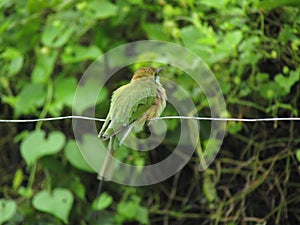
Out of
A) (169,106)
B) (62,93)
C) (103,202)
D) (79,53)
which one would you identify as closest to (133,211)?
(103,202)

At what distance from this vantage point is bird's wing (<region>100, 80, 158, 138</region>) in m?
1.27

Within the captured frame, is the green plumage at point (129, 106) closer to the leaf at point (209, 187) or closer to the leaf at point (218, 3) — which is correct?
the leaf at point (218, 3)

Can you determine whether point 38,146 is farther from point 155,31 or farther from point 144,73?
point 144,73

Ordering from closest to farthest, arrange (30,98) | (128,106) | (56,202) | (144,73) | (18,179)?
(128,106)
(144,73)
(56,202)
(30,98)
(18,179)

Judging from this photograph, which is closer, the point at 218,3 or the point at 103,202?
the point at 218,3

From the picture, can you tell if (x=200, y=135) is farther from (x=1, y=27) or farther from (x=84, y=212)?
(x=1, y=27)

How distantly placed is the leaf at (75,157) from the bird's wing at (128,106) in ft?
3.78

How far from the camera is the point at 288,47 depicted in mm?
2129

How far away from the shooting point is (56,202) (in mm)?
2389

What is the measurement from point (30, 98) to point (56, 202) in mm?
430

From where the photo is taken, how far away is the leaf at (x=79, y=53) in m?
2.43

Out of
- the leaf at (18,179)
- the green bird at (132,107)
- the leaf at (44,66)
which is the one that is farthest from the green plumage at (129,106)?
the leaf at (18,179)

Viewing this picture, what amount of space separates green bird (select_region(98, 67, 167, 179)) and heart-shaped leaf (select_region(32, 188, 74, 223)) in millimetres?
1042

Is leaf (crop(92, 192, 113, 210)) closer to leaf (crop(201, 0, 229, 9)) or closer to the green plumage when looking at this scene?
leaf (crop(201, 0, 229, 9))
